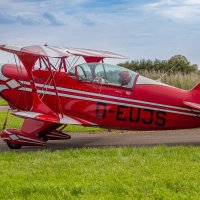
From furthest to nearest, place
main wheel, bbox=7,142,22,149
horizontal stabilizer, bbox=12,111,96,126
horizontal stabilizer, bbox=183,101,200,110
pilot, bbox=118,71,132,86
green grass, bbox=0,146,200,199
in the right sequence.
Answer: pilot, bbox=118,71,132,86 < main wheel, bbox=7,142,22,149 < horizontal stabilizer, bbox=183,101,200,110 < horizontal stabilizer, bbox=12,111,96,126 < green grass, bbox=0,146,200,199

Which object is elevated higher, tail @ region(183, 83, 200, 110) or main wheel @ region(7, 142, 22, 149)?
tail @ region(183, 83, 200, 110)

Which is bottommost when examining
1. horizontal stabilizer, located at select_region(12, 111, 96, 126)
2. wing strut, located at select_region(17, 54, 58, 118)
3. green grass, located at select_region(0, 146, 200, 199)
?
green grass, located at select_region(0, 146, 200, 199)

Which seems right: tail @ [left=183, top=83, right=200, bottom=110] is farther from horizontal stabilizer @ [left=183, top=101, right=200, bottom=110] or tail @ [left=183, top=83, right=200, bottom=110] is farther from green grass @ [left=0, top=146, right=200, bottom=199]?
green grass @ [left=0, top=146, right=200, bottom=199]

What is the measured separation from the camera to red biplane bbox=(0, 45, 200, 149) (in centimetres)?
1050

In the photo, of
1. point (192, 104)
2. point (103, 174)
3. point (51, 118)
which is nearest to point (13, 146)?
point (51, 118)

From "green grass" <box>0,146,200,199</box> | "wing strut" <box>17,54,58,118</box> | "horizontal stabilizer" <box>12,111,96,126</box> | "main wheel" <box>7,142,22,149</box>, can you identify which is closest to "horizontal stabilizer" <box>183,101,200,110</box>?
"green grass" <box>0,146,200,199</box>

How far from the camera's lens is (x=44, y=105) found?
10602 millimetres

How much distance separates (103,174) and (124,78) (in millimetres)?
4471

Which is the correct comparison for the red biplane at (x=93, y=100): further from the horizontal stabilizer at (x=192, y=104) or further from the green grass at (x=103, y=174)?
the green grass at (x=103, y=174)

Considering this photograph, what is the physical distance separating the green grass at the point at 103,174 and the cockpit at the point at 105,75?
2339mm

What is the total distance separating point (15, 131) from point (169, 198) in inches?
226

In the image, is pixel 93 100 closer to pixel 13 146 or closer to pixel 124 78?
pixel 124 78

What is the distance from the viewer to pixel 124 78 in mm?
10820

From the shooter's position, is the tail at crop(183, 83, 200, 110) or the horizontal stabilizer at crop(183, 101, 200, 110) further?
the tail at crop(183, 83, 200, 110)
